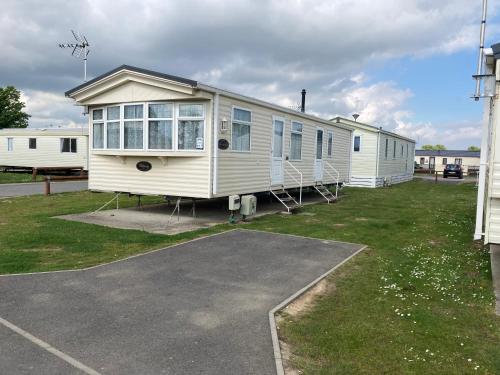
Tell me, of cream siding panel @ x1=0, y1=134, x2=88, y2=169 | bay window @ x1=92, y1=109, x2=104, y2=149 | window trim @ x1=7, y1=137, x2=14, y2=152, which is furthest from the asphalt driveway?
window trim @ x1=7, y1=137, x2=14, y2=152

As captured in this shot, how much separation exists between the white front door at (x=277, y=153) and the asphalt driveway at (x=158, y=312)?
6.15m

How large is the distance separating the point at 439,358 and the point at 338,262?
3.28 meters

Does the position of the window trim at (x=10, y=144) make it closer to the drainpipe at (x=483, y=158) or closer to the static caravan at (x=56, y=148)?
the static caravan at (x=56, y=148)

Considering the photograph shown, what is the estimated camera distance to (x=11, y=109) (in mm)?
50625

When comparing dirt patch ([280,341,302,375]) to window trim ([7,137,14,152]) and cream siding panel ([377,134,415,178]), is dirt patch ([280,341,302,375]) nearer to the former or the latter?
cream siding panel ([377,134,415,178])

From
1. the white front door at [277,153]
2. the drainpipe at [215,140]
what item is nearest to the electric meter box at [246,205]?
the drainpipe at [215,140]

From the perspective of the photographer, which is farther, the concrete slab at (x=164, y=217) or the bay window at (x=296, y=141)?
the bay window at (x=296, y=141)

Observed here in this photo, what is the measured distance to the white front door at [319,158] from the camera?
54.5 ft

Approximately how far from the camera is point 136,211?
493 inches

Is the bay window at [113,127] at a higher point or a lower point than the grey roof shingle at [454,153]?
lower

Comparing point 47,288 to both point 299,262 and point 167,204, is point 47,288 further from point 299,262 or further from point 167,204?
point 167,204

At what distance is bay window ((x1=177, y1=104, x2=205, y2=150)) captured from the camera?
10.5 meters

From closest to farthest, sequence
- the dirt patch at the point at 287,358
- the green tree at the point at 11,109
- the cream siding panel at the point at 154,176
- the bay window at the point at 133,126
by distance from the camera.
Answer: the dirt patch at the point at 287,358 < the cream siding panel at the point at 154,176 < the bay window at the point at 133,126 < the green tree at the point at 11,109

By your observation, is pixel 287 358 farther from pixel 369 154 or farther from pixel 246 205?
pixel 369 154
